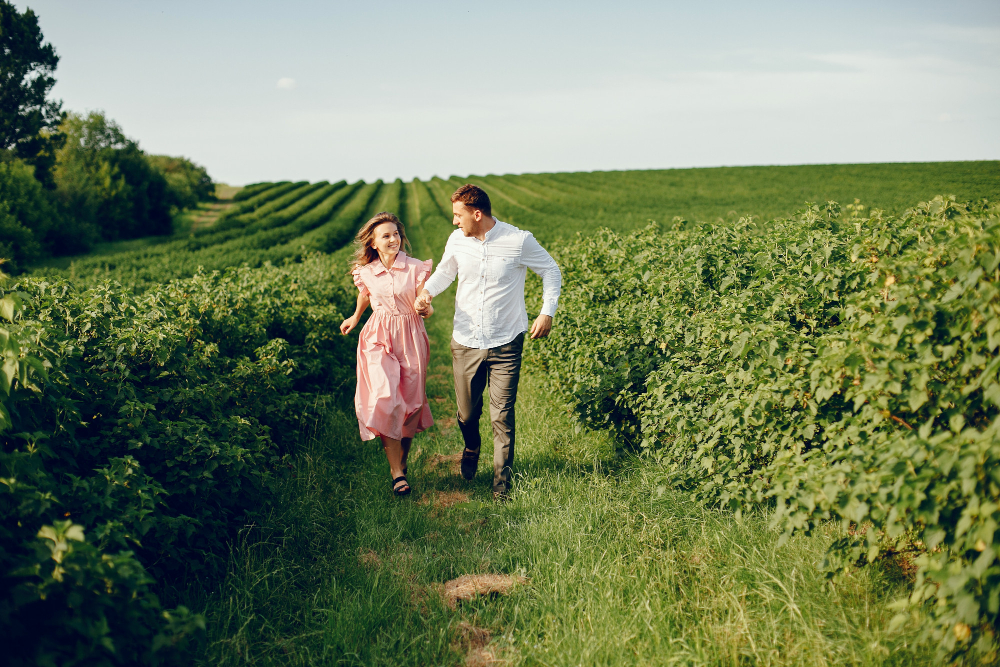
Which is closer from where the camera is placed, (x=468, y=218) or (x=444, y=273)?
(x=468, y=218)

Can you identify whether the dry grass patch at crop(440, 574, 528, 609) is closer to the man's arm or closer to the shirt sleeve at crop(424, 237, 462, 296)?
the man's arm

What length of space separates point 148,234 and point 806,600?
54282 millimetres

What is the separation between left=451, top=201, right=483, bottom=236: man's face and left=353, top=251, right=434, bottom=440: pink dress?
52cm

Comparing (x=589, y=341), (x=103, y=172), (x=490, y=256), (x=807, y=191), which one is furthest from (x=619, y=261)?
(x=103, y=172)

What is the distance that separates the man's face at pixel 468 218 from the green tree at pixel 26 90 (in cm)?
4628

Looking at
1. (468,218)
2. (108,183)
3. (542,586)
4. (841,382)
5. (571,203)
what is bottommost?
(542,586)

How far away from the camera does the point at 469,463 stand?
4.63 meters

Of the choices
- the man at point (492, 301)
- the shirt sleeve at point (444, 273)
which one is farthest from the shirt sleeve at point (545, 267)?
the shirt sleeve at point (444, 273)

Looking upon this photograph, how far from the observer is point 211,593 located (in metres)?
2.97

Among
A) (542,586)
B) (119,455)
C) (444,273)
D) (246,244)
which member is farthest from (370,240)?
(246,244)

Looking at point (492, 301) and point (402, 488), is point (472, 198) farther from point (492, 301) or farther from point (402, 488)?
point (402, 488)

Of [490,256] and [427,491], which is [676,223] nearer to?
[490,256]

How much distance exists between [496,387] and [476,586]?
1533 mm

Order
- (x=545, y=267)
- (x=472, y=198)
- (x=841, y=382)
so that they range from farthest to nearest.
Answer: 1. (x=545, y=267)
2. (x=472, y=198)
3. (x=841, y=382)
